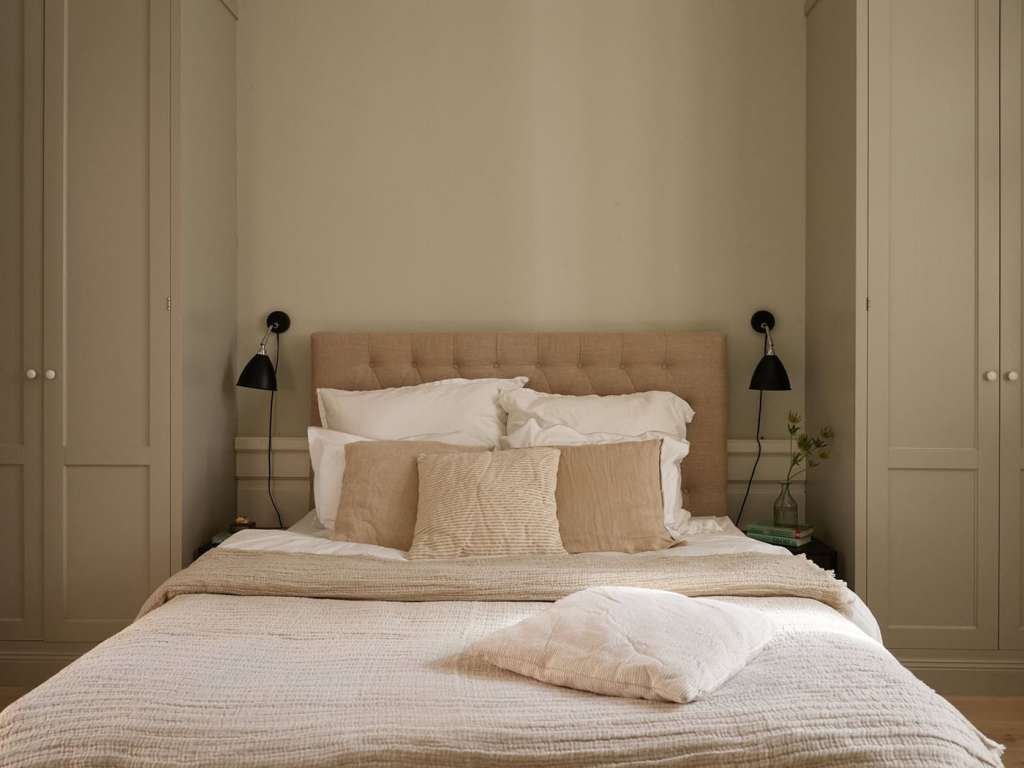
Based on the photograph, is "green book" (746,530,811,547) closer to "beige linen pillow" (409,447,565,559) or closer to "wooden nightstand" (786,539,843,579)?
"wooden nightstand" (786,539,843,579)

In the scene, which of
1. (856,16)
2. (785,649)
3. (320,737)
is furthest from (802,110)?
(320,737)

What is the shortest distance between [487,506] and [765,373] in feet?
4.05

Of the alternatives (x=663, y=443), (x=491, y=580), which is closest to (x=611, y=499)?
(x=663, y=443)

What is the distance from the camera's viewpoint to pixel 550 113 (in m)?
3.41

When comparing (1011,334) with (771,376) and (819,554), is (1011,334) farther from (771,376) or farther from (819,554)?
(819,554)

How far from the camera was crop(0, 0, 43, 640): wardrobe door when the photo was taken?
9.85 feet

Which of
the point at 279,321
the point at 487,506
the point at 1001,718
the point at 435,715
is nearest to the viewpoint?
the point at 435,715

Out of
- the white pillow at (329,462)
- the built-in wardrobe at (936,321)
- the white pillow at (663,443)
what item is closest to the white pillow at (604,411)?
the white pillow at (663,443)

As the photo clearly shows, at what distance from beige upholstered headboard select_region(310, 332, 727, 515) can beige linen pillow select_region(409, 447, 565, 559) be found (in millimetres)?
678

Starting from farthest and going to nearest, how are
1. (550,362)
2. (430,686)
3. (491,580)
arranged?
(550,362) < (491,580) < (430,686)

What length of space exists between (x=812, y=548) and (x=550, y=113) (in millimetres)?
1860

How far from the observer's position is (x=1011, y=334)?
2.93m

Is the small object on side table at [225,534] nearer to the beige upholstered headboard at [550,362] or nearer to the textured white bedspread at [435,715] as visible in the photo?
the beige upholstered headboard at [550,362]

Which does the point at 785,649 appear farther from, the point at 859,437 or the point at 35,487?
the point at 35,487
